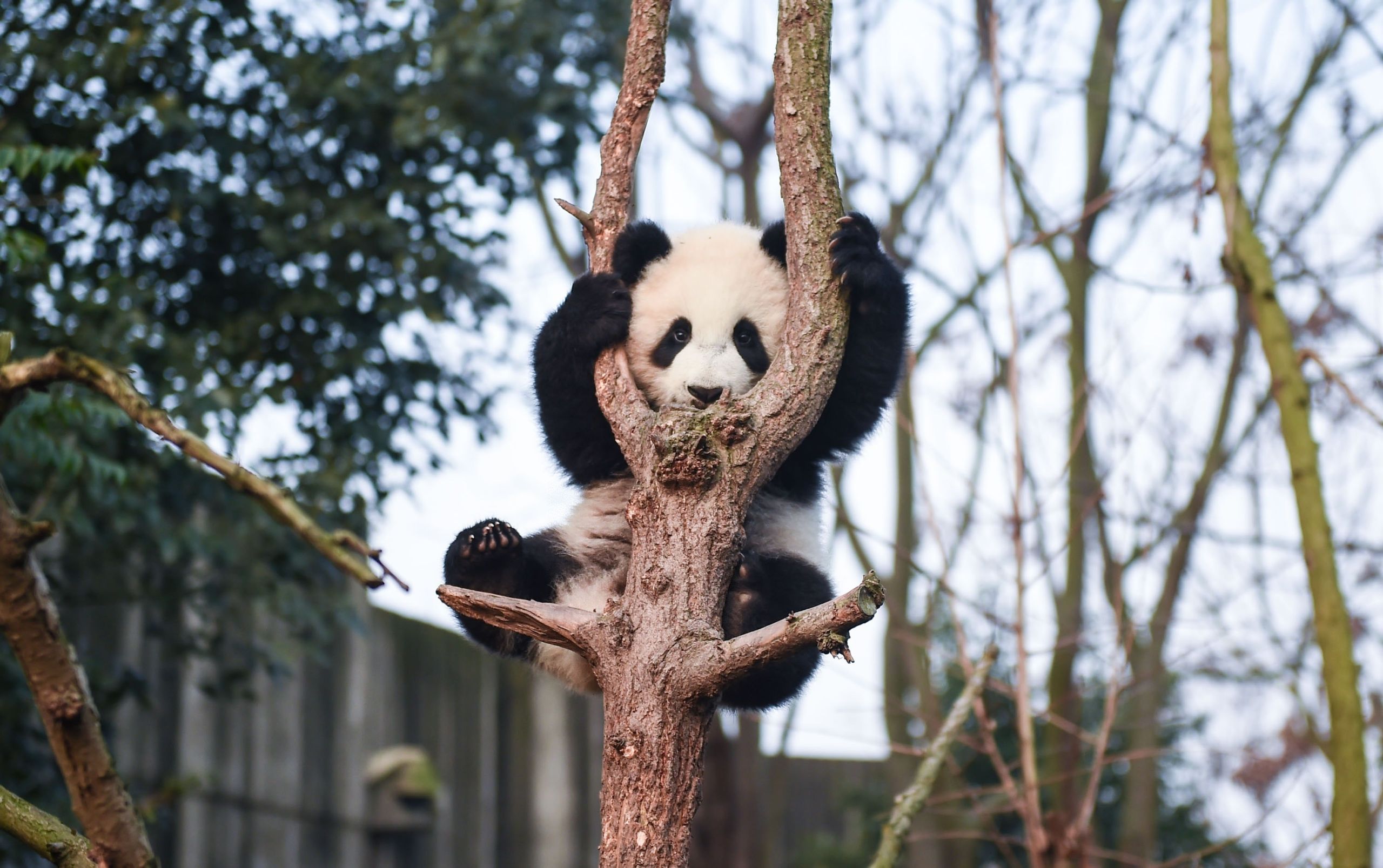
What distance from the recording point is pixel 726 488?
236 centimetres

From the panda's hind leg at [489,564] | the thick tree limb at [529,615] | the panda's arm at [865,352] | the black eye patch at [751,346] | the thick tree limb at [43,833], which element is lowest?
the thick tree limb at [43,833]

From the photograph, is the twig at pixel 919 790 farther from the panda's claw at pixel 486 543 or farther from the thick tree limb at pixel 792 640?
the panda's claw at pixel 486 543

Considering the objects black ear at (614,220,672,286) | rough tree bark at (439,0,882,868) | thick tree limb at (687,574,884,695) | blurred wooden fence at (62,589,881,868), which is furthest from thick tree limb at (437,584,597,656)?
blurred wooden fence at (62,589,881,868)

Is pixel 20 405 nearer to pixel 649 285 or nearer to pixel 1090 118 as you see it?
pixel 649 285

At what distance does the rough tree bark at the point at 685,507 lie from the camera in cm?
211

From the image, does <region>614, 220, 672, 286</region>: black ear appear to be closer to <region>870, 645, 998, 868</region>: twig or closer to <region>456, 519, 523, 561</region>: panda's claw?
Result: <region>456, 519, 523, 561</region>: panda's claw

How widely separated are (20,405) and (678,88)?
6171mm

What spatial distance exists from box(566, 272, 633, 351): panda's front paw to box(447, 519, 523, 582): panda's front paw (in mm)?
552

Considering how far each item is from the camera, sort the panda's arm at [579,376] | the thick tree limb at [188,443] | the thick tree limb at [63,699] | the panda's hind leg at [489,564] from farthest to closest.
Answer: the panda's hind leg at [489,564] < the panda's arm at [579,376] < the thick tree limb at [63,699] < the thick tree limb at [188,443]

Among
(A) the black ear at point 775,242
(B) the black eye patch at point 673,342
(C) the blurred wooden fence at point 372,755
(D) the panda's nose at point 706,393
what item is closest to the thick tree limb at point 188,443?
(D) the panda's nose at point 706,393

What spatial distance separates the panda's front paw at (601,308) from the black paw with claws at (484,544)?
0.55m

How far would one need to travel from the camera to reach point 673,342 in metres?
3.69

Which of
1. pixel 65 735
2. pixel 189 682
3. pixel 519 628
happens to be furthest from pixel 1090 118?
pixel 65 735

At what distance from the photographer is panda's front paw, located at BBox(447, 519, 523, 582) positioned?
128 inches
